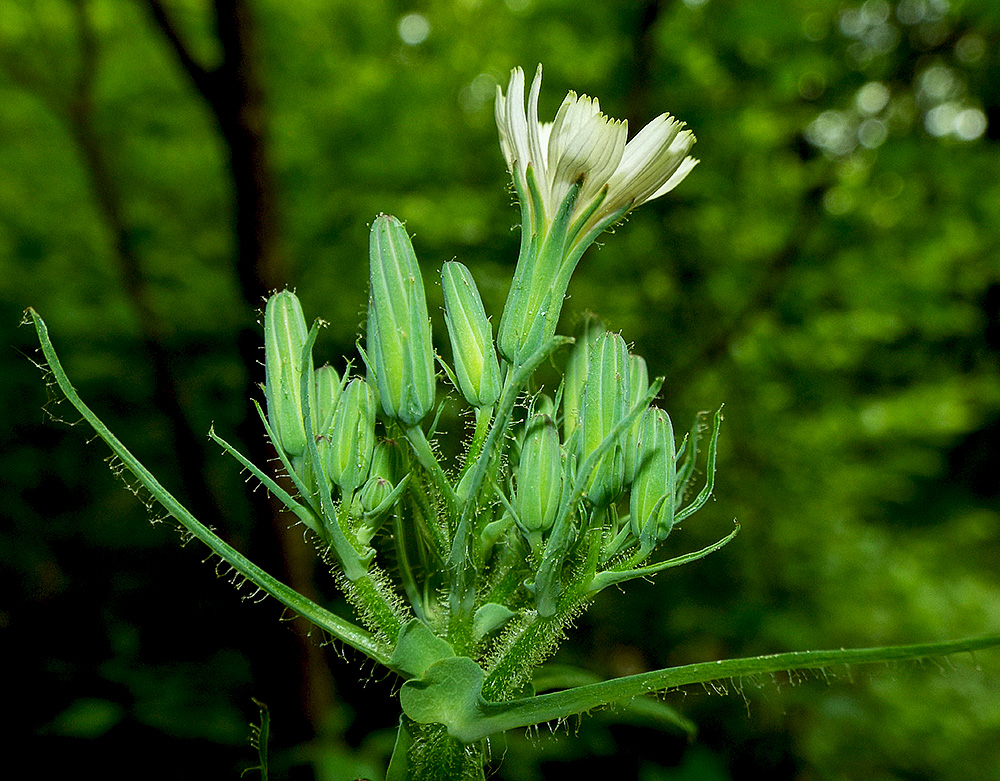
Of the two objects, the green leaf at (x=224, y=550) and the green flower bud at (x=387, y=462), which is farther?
the green flower bud at (x=387, y=462)

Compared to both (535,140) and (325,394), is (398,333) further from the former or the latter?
(535,140)

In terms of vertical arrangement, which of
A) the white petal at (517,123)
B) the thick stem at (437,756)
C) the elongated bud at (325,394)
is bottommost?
the thick stem at (437,756)

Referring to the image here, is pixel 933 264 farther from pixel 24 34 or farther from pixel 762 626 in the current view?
pixel 24 34

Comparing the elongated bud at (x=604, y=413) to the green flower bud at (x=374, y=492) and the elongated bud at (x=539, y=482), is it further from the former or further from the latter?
the green flower bud at (x=374, y=492)

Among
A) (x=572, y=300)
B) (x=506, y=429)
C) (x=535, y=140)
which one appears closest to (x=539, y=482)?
(x=506, y=429)

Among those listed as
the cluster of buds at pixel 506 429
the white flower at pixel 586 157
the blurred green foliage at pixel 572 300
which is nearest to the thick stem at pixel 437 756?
the cluster of buds at pixel 506 429

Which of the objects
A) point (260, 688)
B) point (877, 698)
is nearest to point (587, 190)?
point (260, 688)

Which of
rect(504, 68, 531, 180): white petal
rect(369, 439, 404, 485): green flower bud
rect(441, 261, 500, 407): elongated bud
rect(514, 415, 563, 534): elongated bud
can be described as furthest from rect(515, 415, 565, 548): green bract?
rect(504, 68, 531, 180): white petal

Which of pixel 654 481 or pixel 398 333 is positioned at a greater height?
pixel 398 333
